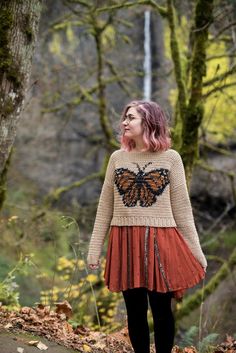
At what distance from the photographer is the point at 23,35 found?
4.05 metres

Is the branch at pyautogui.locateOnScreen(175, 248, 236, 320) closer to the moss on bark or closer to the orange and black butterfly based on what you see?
the orange and black butterfly

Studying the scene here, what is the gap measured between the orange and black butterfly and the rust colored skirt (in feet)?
0.59

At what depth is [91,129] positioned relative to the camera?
60.2 ft

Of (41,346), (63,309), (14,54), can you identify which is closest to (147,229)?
(41,346)

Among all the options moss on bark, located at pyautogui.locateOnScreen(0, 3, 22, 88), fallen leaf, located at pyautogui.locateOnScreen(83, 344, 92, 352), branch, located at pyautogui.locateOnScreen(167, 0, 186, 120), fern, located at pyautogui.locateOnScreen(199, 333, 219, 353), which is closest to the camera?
moss on bark, located at pyautogui.locateOnScreen(0, 3, 22, 88)

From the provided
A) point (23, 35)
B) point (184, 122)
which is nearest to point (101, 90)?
point (184, 122)

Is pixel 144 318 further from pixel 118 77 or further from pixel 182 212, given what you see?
pixel 118 77

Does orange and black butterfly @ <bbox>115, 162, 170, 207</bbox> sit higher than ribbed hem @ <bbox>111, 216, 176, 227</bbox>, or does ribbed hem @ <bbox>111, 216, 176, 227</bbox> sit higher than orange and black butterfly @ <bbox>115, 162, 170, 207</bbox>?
orange and black butterfly @ <bbox>115, 162, 170, 207</bbox>

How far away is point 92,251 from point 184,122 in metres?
3.08

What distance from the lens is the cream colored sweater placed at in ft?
11.3

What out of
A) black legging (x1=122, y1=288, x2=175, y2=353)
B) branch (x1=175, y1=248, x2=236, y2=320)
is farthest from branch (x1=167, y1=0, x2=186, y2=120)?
black legging (x1=122, y1=288, x2=175, y2=353)

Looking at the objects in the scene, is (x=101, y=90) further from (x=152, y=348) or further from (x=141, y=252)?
(x=141, y=252)

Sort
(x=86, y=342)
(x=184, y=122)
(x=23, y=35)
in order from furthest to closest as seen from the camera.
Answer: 1. (x=184, y=122)
2. (x=86, y=342)
3. (x=23, y=35)

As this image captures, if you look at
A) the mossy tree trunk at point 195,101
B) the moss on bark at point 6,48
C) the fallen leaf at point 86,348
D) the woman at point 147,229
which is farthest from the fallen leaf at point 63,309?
the mossy tree trunk at point 195,101
